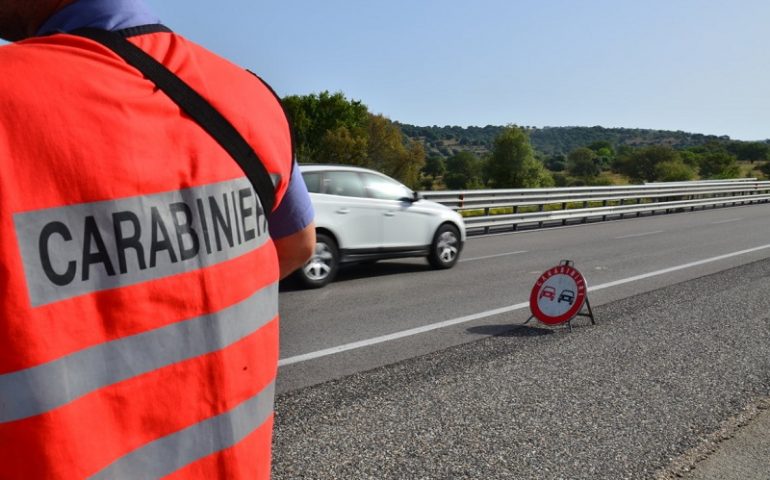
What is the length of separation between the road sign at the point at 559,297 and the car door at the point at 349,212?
367 centimetres

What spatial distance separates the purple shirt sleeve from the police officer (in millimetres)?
205

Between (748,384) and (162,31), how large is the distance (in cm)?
523

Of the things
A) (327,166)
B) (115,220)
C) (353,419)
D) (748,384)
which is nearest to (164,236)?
(115,220)

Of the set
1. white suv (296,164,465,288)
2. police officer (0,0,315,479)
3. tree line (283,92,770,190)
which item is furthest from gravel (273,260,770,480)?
tree line (283,92,770,190)

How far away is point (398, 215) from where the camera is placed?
1120 cm

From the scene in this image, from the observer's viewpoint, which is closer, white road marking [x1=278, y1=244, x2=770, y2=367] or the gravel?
the gravel

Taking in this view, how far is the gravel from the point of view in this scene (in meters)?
3.71

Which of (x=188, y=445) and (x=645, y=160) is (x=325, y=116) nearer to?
(x=645, y=160)

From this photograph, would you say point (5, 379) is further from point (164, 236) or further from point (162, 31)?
point (162, 31)

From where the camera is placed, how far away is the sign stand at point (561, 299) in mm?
6848

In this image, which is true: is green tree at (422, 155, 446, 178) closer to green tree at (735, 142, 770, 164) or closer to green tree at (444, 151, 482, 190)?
green tree at (444, 151, 482, 190)

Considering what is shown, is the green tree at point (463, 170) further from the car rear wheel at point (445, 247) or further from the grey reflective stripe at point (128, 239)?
the grey reflective stripe at point (128, 239)

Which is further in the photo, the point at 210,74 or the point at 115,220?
the point at 210,74

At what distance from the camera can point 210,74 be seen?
1.03m
